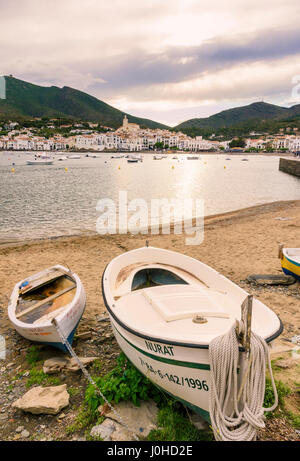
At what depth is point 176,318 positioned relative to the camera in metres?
4.54

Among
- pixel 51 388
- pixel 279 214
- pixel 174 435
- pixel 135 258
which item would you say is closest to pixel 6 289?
pixel 135 258

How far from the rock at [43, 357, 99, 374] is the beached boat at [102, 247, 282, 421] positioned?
3.03 ft

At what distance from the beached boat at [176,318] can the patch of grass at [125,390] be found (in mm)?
232

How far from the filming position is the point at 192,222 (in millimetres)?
20219

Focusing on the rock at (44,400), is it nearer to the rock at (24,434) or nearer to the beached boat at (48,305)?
the rock at (24,434)

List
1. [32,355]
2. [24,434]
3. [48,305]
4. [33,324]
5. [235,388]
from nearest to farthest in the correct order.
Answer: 1. [235,388]
2. [24,434]
3. [33,324]
4. [32,355]
5. [48,305]

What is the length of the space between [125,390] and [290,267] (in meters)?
6.70

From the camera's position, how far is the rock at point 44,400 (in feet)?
13.9

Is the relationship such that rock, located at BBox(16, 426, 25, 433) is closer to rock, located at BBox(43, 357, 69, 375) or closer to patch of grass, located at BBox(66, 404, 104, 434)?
patch of grass, located at BBox(66, 404, 104, 434)

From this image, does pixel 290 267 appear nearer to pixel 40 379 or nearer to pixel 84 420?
pixel 84 420

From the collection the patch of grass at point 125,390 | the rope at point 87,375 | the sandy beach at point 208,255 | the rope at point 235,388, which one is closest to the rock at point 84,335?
the sandy beach at point 208,255

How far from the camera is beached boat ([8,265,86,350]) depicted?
5.41m

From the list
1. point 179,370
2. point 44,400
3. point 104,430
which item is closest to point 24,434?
point 44,400
